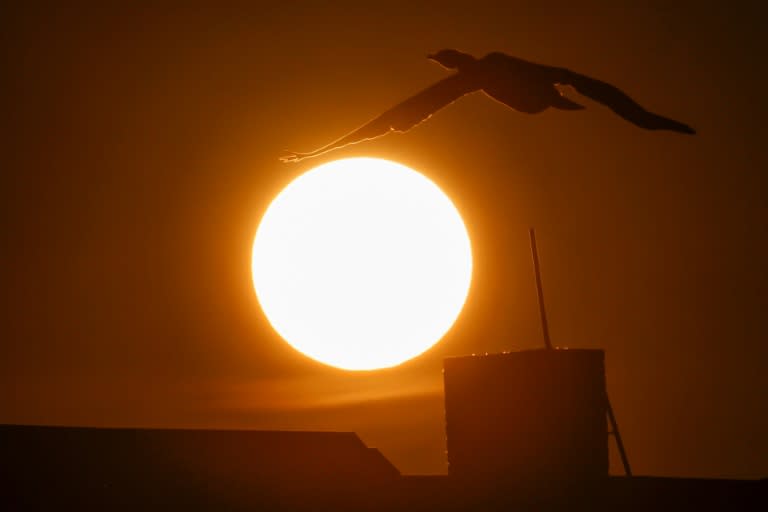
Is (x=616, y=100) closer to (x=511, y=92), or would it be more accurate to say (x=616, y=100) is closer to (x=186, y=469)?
(x=511, y=92)

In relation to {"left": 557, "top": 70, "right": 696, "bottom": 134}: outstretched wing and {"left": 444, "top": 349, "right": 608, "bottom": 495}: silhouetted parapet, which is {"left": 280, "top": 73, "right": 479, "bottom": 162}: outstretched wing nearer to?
{"left": 557, "top": 70, "right": 696, "bottom": 134}: outstretched wing

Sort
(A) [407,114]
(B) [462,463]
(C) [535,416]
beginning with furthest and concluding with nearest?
(A) [407,114] < (B) [462,463] < (C) [535,416]

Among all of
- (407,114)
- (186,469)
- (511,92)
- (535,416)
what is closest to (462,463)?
(535,416)

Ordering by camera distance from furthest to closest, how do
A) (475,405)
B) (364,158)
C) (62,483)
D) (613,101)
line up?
(364,158), (613,101), (475,405), (62,483)

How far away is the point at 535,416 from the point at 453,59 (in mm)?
1490

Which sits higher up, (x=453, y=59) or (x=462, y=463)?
(x=453, y=59)

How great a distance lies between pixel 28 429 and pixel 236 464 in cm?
75

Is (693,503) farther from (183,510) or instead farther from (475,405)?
(183,510)

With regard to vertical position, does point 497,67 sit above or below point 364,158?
below

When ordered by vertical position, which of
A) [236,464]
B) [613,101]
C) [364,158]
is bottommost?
[236,464]

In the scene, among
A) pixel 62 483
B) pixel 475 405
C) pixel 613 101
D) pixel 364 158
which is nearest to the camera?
pixel 62 483

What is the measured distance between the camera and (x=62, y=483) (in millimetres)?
4340

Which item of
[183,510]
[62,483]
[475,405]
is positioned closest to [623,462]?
[475,405]

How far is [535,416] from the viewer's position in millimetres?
4566
